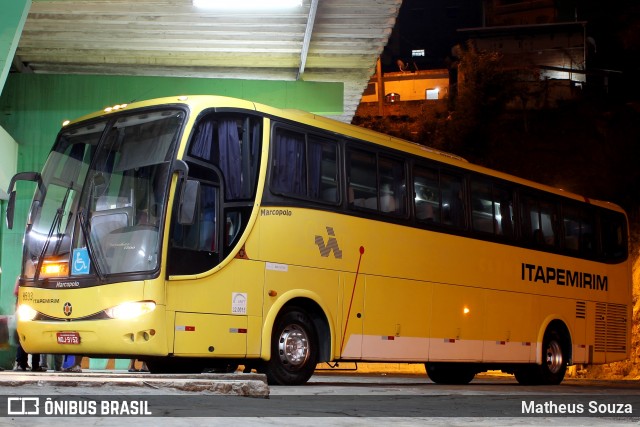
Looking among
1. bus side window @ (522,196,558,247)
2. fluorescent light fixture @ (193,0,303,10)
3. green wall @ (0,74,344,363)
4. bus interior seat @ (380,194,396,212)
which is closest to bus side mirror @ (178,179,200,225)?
bus interior seat @ (380,194,396,212)

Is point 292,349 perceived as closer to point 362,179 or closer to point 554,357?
point 362,179

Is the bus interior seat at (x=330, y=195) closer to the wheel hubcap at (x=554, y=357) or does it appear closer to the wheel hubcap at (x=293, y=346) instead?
the wheel hubcap at (x=293, y=346)

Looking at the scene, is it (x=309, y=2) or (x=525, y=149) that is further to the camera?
(x=525, y=149)

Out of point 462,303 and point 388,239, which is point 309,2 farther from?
point 462,303

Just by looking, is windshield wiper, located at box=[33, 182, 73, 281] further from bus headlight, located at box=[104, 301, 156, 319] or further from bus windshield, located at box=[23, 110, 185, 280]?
bus headlight, located at box=[104, 301, 156, 319]

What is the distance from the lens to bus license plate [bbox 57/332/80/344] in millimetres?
11141

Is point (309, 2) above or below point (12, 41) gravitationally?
above

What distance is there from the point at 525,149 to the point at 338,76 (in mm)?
36241

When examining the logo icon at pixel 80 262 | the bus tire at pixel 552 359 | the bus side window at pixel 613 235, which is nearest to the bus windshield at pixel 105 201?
the logo icon at pixel 80 262

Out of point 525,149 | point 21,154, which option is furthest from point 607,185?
point 21,154

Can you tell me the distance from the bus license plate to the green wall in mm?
7045

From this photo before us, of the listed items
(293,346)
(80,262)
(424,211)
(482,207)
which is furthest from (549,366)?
(80,262)

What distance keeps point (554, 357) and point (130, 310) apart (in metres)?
10.3

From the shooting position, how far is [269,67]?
18.7m
